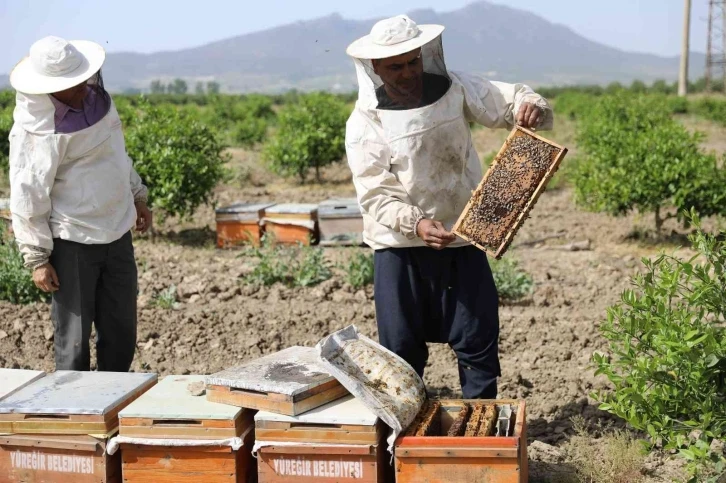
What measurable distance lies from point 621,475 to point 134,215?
8.95ft

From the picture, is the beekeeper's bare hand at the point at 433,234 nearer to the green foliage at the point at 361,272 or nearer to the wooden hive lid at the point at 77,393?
the wooden hive lid at the point at 77,393

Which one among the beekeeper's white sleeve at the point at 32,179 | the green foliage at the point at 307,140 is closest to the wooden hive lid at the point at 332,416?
the beekeeper's white sleeve at the point at 32,179

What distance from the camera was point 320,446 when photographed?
10.8 feet

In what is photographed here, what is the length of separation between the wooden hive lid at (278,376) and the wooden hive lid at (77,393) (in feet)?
1.37

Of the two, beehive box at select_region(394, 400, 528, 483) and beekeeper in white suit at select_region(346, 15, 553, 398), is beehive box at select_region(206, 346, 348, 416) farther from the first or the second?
beekeeper in white suit at select_region(346, 15, 553, 398)

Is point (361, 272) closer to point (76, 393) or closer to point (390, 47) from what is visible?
point (390, 47)

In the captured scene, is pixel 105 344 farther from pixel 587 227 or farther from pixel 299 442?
pixel 587 227

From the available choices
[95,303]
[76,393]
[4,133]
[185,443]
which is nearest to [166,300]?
[95,303]

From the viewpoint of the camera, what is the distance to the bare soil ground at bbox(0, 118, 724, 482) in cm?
512

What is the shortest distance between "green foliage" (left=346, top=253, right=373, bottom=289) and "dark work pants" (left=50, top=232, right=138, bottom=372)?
2958 mm

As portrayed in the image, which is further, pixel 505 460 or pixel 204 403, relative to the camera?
pixel 204 403

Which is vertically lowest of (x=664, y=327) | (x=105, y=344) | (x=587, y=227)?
(x=587, y=227)

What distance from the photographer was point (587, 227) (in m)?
10.8

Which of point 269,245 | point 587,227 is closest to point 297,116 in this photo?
point 587,227
